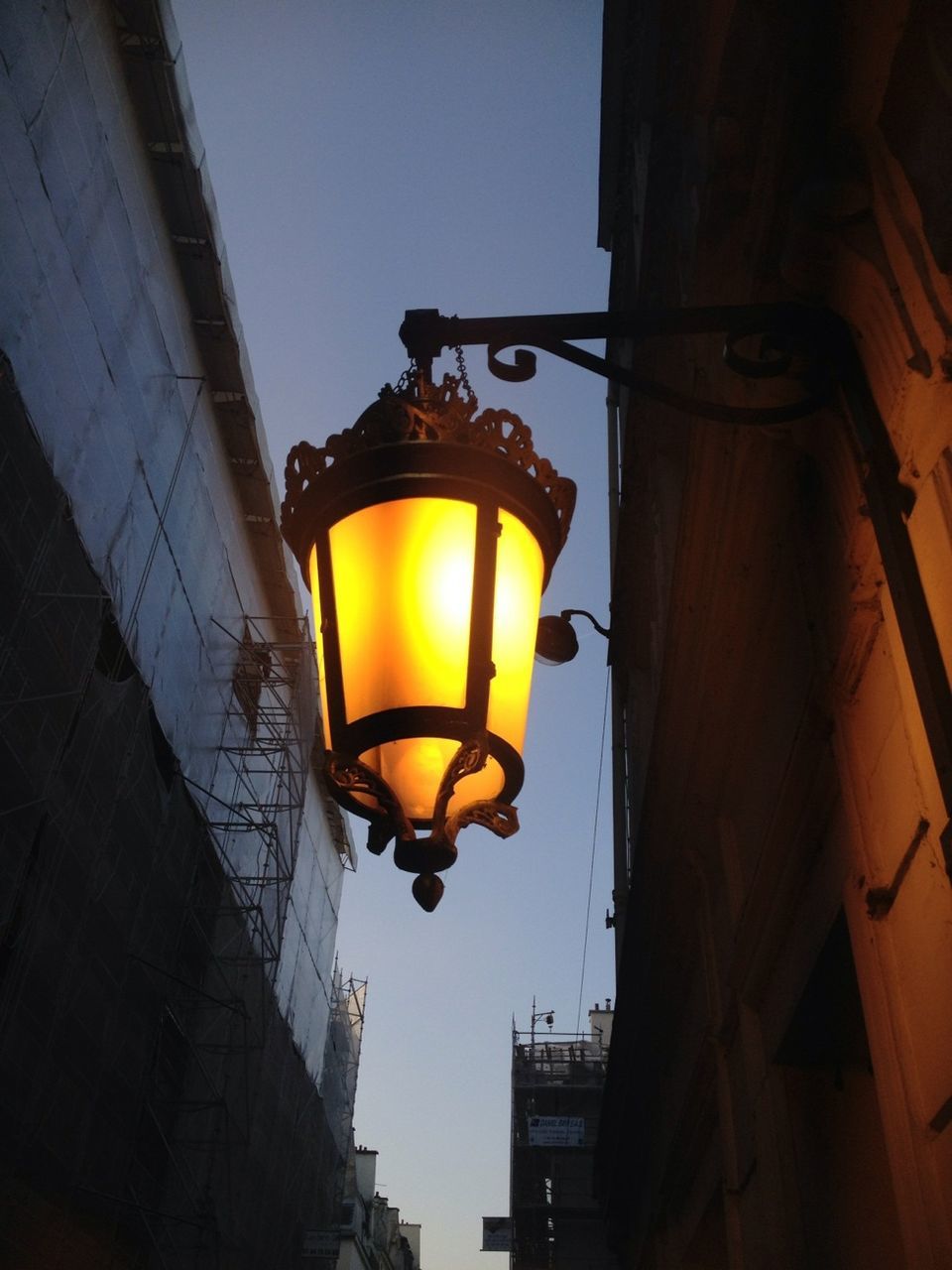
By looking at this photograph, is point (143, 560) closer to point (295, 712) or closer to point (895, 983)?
point (295, 712)

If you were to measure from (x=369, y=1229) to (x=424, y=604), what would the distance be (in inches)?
1721

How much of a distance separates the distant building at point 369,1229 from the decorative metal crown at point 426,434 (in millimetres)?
31437

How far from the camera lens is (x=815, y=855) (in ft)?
13.0

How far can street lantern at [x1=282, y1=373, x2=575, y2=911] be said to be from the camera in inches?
98.1

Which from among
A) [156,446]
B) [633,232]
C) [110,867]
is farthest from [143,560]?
[633,232]

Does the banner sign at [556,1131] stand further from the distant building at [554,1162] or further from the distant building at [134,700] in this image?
the distant building at [134,700]

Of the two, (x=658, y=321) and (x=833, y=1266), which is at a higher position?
(x=658, y=321)

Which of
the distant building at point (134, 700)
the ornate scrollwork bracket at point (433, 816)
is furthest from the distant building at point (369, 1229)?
the ornate scrollwork bracket at point (433, 816)

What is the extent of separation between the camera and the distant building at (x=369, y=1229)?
111 feet

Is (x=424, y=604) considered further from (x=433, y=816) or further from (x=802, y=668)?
(x=802, y=668)

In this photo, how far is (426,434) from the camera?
2.82m

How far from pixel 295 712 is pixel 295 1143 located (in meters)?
7.81

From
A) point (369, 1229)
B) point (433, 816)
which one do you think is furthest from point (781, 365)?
point (369, 1229)

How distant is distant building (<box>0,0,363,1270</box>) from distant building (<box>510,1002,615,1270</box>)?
27.3ft
